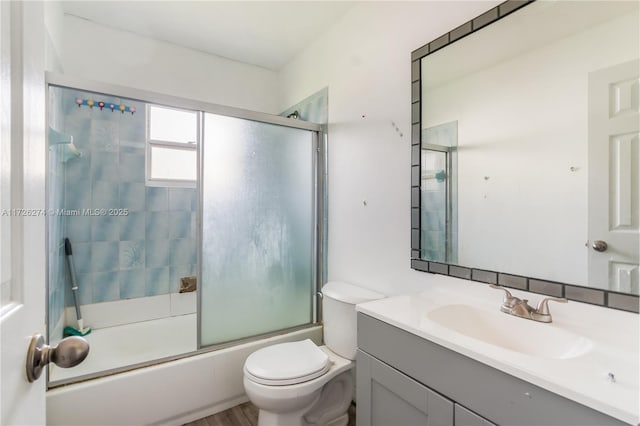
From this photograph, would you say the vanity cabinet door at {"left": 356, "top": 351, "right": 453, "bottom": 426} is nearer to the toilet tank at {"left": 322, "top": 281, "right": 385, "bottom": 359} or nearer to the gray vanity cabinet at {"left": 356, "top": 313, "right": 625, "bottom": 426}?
the gray vanity cabinet at {"left": 356, "top": 313, "right": 625, "bottom": 426}

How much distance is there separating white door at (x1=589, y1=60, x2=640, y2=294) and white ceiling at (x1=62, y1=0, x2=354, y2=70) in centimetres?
152

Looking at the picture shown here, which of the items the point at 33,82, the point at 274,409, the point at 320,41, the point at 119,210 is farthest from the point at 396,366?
the point at 119,210

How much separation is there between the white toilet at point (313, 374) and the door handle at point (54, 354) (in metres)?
1.04

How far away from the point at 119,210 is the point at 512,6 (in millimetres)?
A: 2780

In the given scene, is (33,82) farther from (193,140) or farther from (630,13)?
(193,140)

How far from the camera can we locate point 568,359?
802mm

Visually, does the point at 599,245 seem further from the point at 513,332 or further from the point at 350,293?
the point at 350,293

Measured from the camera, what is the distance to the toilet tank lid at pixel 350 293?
165 cm

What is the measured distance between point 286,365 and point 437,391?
82 centimetres

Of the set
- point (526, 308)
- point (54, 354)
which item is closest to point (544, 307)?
point (526, 308)

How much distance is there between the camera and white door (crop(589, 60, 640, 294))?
88cm

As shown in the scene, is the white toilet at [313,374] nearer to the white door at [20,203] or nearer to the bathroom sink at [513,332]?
the bathroom sink at [513,332]

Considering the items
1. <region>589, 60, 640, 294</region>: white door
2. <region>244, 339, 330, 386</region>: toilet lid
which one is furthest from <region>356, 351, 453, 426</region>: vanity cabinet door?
<region>589, 60, 640, 294</region>: white door

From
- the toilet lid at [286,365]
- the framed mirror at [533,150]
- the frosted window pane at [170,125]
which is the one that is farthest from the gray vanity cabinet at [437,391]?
the frosted window pane at [170,125]
